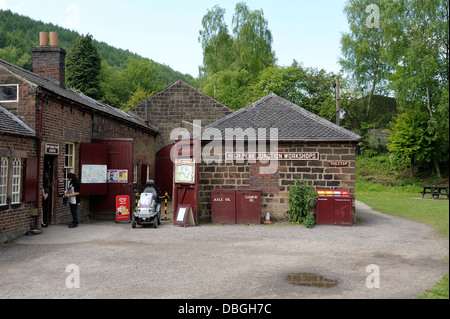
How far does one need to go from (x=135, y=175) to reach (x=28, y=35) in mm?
77555

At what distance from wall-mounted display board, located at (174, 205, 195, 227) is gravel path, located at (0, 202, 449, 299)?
429mm

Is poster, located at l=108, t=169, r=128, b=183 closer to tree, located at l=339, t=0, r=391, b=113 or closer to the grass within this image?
the grass

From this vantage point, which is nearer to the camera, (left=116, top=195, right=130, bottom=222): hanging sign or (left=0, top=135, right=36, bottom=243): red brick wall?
(left=0, top=135, right=36, bottom=243): red brick wall

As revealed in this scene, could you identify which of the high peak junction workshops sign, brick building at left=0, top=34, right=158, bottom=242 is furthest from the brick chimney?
the high peak junction workshops sign

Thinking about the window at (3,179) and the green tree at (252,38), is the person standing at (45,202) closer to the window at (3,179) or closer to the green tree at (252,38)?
the window at (3,179)

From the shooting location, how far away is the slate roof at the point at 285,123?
531 inches

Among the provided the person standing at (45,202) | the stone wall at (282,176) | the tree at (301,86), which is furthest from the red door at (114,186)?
the tree at (301,86)

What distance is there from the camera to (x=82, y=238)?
10906 millimetres

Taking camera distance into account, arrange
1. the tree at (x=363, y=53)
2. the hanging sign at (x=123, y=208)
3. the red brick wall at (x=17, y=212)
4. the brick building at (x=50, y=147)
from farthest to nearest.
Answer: the tree at (x=363, y=53) → the hanging sign at (x=123, y=208) → the brick building at (x=50, y=147) → the red brick wall at (x=17, y=212)

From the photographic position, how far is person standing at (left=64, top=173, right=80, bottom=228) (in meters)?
12.8

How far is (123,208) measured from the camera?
14.3 meters

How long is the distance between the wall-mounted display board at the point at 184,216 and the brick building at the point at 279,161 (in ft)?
2.99

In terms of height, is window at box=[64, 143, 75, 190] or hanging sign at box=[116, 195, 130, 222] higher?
window at box=[64, 143, 75, 190]
